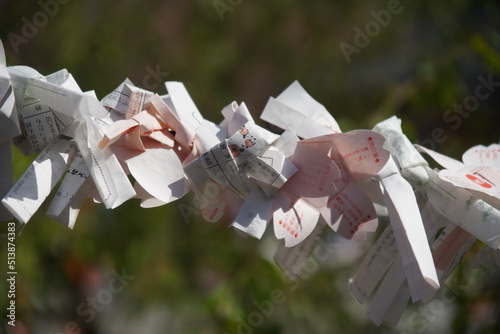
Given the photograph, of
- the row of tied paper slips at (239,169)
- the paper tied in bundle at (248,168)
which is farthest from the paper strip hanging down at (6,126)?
the paper tied in bundle at (248,168)

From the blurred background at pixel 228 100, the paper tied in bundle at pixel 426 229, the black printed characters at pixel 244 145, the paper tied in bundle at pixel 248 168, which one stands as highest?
the black printed characters at pixel 244 145

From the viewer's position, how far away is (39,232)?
1038 mm

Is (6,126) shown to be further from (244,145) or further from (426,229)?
(426,229)

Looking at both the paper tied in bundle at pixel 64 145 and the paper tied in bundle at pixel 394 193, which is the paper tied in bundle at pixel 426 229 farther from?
the paper tied in bundle at pixel 64 145

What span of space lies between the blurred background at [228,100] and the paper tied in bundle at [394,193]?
109mm

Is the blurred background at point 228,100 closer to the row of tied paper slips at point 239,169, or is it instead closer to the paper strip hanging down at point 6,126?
the row of tied paper slips at point 239,169

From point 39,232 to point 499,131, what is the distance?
1.00m

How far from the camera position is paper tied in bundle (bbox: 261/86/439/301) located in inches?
13.4

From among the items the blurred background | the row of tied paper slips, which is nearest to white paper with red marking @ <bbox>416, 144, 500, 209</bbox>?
the row of tied paper slips

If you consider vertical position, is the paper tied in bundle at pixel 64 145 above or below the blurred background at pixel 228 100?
above

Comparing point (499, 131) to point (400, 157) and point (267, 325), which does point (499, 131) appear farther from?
point (400, 157)

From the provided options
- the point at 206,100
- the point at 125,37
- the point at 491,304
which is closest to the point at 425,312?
the point at 491,304

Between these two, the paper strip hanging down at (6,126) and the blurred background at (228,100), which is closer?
the paper strip hanging down at (6,126)

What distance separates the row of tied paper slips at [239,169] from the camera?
33 centimetres
